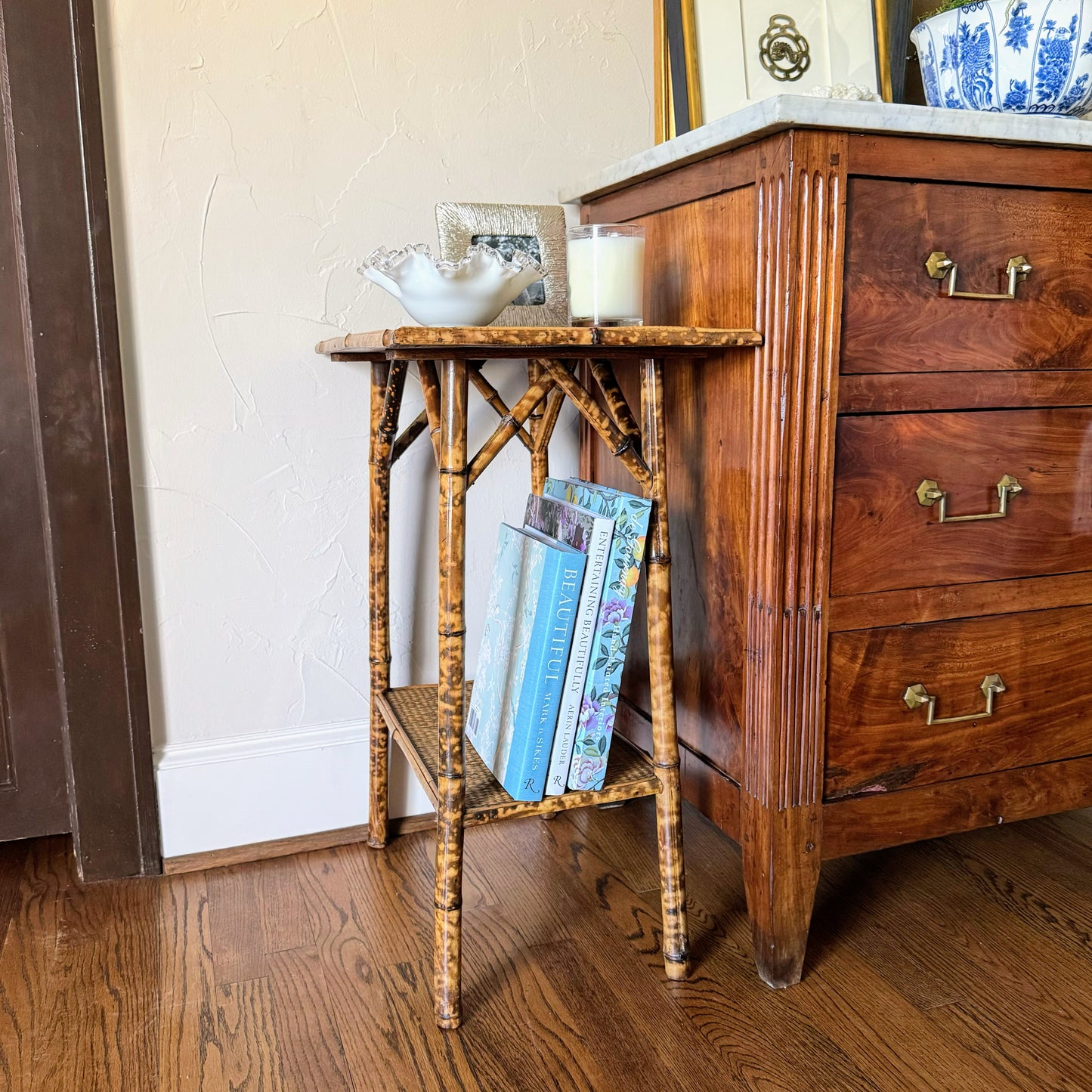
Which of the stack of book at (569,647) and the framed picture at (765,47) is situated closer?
the stack of book at (569,647)

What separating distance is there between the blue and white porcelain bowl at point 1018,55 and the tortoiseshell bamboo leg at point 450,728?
698 millimetres

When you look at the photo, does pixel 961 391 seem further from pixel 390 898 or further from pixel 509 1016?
pixel 390 898

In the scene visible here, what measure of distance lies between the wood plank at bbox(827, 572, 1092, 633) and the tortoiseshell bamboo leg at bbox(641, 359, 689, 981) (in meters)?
0.18

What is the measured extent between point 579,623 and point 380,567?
375 mm

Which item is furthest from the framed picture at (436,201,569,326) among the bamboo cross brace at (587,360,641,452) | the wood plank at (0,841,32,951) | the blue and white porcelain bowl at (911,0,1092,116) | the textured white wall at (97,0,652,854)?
the wood plank at (0,841,32,951)

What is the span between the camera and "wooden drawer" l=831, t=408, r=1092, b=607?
1049mm

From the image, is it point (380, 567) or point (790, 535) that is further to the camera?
point (380, 567)

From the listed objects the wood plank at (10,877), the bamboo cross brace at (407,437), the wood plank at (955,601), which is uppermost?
the bamboo cross brace at (407,437)

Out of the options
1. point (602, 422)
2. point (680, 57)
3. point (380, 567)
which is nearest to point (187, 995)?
point (380, 567)

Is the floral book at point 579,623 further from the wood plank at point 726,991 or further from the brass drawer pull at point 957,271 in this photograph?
the brass drawer pull at point 957,271

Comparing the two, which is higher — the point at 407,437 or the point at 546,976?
the point at 407,437

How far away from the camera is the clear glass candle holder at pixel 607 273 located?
3.48 ft

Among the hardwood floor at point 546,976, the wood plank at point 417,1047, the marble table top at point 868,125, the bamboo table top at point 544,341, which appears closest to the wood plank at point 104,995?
the hardwood floor at point 546,976

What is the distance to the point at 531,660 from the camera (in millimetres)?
1083
